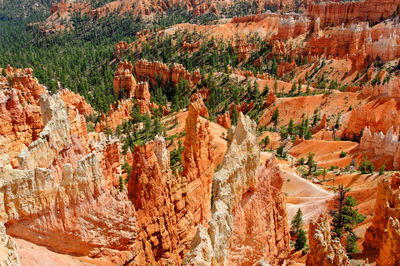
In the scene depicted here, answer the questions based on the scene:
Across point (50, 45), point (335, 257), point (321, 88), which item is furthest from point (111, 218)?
point (50, 45)

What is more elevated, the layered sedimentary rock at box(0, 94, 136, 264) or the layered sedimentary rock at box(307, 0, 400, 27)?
the layered sedimentary rock at box(307, 0, 400, 27)

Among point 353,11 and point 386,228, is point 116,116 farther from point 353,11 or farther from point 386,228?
point 353,11

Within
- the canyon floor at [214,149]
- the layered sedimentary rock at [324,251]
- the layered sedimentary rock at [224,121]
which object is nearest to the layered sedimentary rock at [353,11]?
the canyon floor at [214,149]

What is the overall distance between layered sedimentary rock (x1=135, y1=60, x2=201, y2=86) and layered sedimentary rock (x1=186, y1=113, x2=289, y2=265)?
2468 inches

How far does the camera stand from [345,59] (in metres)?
86.1

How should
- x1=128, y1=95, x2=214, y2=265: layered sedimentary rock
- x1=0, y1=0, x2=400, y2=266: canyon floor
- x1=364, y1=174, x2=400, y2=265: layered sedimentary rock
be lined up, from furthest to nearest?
x1=128, y1=95, x2=214, y2=265: layered sedimentary rock, x1=364, y1=174, x2=400, y2=265: layered sedimentary rock, x1=0, y1=0, x2=400, y2=266: canyon floor

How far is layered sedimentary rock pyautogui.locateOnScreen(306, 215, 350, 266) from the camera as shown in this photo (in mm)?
12375

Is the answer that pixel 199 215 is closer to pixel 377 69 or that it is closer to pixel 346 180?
pixel 346 180

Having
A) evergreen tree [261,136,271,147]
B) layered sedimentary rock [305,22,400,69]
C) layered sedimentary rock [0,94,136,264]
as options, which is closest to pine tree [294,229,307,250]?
layered sedimentary rock [0,94,136,264]

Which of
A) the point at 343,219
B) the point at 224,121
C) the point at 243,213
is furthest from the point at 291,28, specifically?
the point at 243,213

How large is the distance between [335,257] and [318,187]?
22.7 m

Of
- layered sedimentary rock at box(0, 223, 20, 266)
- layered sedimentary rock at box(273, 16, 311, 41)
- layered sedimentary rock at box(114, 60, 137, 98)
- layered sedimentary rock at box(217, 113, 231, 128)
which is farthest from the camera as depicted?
layered sedimentary rock at box(273, 16, 311, 41)

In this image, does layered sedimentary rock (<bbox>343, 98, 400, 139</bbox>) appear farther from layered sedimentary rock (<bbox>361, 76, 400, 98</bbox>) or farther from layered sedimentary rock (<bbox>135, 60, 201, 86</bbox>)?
layered sedimentary rock (<bbox>135, 60, 201, 86</bbox>)

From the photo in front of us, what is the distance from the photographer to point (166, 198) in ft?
59.5
